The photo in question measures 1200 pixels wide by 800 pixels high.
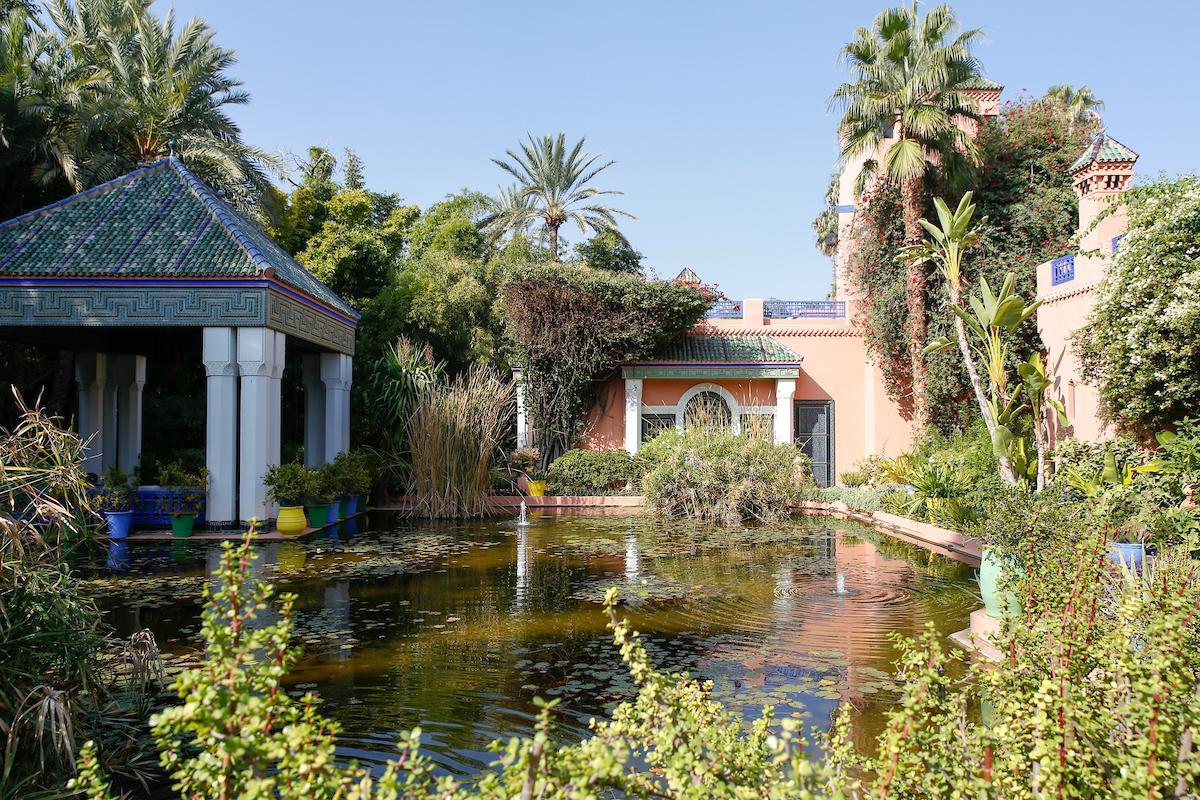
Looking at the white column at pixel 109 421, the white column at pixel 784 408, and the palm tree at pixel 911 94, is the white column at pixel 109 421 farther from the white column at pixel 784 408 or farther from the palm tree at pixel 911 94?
the palm tree at pixel 911 94

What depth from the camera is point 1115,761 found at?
1.92m

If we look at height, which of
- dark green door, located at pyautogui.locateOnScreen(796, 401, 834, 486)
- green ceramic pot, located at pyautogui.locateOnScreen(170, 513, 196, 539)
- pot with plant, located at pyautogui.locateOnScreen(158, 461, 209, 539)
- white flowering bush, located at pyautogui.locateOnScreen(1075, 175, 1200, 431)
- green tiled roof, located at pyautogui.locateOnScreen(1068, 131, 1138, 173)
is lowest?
green ceramic pot, located at pyautogui.locateOnScreen(170, 513, 196, 539)

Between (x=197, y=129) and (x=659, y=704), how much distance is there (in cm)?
1833

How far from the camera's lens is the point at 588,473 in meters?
16.2

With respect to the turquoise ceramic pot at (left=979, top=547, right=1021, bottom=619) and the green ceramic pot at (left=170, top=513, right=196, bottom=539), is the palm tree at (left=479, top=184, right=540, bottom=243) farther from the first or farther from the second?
the turquoise ceramic pot at (left=979, top=547, right=1021, bottom=619)

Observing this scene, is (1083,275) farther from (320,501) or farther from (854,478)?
(320,501)

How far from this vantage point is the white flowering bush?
835 cm

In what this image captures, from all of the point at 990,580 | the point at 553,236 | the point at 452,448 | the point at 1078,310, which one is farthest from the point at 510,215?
the point at 990,580

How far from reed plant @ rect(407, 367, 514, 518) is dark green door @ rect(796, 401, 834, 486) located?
760 centimetres

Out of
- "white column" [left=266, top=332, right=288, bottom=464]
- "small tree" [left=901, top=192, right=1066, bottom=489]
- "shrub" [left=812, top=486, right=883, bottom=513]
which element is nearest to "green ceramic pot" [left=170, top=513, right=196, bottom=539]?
"white column" [left=266, top=332, right=288, bottom=464]

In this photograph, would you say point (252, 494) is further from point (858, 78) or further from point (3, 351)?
point (858, 78)

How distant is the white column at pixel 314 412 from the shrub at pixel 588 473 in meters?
4.32

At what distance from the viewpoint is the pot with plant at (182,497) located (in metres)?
10.6

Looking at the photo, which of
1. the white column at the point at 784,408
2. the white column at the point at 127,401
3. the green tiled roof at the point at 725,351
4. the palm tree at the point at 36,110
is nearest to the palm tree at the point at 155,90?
the palm tree at the point at 36,110
